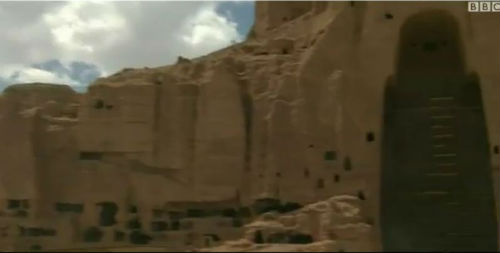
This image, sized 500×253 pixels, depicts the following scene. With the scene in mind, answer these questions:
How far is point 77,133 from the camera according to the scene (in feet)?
153

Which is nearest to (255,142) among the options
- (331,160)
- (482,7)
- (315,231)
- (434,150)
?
(331,160)

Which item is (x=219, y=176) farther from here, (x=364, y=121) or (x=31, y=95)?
(x=31, y=95)

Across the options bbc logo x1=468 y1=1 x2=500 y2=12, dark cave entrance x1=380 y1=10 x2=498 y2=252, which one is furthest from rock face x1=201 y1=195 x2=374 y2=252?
bbc logo x1=468 y1=1 x2=500 y2=12

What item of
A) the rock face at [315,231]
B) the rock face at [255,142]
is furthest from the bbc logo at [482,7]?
the rock face at [315,231]

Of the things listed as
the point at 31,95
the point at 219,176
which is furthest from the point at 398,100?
the point at 31,95

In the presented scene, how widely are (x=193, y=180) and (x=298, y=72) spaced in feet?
Answer: 23.3

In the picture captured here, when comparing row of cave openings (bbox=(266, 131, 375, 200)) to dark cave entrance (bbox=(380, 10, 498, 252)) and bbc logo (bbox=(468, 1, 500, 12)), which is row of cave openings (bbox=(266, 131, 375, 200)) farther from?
bbc logo (bbox=(468, 1, 500, 12))

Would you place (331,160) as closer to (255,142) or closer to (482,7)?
(255,142)

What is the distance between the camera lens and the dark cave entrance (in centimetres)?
4206

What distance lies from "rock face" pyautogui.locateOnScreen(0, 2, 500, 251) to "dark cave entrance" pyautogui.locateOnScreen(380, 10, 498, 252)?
0.09m

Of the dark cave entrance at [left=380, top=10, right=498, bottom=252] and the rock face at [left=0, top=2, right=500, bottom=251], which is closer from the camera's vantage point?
the dark cave entrance at [left=380, top=10, right=498, bottom=252]

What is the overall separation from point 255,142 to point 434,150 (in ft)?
27.2

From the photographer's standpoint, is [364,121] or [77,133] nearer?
[364,121]

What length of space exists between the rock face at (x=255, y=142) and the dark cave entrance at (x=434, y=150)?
0.29 feet
